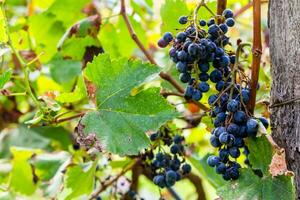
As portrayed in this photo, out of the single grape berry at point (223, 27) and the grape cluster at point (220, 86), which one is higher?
the single grape berry at point (223, 27)

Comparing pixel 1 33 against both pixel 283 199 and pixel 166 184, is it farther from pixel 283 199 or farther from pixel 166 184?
pixel 283 199

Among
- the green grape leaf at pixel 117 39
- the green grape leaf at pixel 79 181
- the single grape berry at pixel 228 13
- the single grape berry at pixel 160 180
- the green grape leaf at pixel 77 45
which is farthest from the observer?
the green grape leaf at pixel 117 39

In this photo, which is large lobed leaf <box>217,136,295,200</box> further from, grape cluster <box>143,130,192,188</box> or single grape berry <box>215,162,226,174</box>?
grape cluster <box>143,130,192,188</box>

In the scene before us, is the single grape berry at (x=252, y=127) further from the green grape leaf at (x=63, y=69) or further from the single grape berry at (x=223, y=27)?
the green grape leaf at (x=63, y=69)

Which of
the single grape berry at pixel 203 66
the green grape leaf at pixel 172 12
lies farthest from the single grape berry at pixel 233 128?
the green grape leaf at pixel 172 12

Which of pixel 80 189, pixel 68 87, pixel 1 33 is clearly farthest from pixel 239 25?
pixel 1 33

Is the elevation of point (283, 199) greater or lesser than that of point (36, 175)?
greater

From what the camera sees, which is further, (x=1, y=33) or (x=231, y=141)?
(x=1, y=33)

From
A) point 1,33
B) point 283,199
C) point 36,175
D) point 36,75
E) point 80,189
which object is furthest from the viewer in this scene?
point 36,75
